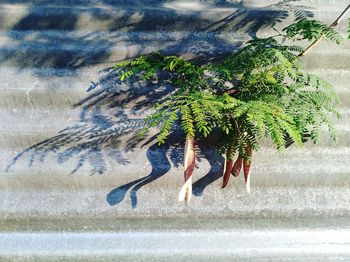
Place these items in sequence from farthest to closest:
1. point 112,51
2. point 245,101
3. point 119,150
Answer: point 112,51
point 119,150
point 245,101

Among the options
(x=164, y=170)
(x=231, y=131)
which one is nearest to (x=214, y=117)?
(x=231, y=131)

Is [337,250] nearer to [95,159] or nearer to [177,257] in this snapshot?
[177,257]

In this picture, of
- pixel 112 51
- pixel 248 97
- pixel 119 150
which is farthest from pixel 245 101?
pixel 112 51

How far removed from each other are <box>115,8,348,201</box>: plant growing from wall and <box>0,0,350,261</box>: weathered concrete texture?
0.60ft

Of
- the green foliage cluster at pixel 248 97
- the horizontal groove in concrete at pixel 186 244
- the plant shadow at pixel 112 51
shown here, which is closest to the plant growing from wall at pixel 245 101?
the green foliage cluster at pixel 248 97

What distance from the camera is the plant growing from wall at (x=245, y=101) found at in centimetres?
178

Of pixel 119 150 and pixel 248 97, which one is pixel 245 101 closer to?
pixel 248 97

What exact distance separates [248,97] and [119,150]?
92 cm

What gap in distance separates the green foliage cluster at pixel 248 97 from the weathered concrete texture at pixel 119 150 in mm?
223

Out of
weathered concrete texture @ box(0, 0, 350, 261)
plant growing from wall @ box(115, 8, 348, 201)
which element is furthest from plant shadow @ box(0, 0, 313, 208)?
plant growing from wall @ box(115, 8, 348, 201)

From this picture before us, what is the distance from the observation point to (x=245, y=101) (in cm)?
201

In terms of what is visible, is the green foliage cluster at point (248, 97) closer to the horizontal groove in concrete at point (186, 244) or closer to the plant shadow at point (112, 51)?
the plant shadow at point (112, 51)

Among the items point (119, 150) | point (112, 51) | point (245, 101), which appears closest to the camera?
point (245, 101)

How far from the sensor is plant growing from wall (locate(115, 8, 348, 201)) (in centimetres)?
178
